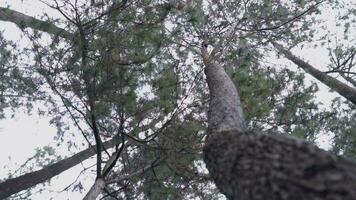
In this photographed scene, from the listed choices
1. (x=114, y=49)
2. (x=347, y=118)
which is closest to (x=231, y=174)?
(x=114, y=49)

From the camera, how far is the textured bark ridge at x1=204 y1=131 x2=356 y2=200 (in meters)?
1.87

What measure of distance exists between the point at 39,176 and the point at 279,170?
5690 mm

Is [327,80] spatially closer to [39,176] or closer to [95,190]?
[95,190]

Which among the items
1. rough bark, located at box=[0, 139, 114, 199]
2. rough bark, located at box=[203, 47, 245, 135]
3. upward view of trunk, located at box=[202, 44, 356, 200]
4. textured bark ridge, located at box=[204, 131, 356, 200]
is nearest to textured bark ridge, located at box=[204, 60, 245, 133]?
rough bark, located at box=[203, 47, 245, 135]

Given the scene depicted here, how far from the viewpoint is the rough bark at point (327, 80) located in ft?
25.2

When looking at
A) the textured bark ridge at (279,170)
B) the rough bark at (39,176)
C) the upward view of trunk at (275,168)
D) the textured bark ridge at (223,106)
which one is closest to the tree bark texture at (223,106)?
the textured bark ridge at (223,106)

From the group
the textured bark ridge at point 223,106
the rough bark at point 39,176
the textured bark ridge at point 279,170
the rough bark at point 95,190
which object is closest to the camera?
the textured bark ridge at point 279,170

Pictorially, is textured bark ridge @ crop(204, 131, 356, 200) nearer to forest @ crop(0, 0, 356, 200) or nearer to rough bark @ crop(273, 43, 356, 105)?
forest @ crop(0, 0, 356, 200)

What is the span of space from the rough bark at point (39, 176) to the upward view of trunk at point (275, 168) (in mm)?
3119

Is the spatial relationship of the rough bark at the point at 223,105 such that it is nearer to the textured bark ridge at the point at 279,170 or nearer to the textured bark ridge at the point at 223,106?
the textured bark ridge at the point at 223,106

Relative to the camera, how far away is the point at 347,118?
26.3 feet

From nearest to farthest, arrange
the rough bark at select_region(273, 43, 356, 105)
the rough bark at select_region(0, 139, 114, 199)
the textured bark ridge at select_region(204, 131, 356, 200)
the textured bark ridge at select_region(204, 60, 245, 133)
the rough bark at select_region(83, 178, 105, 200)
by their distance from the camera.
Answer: the textured bark ridge at select_region(204, 131, 356, 200) < the textured bark ridge at select_region(204, 60, 245, 133) < the rough bark at select_region(83, 178, 105, 200) < the rough bark at select_region(0, 139, 114, 199) < the rough bark at select_region(273, 43, 356, 105)

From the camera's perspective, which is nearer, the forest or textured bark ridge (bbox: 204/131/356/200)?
textured bark ridge (bbox: 204/131/356/200)

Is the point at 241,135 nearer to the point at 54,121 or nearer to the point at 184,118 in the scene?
the point at 184,118
